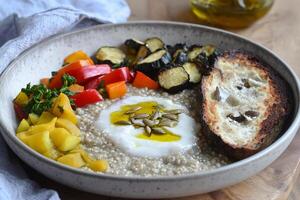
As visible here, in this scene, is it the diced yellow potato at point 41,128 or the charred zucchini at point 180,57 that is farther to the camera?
the charred zucchini at point 180,57

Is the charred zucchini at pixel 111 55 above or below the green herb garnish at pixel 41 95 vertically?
below

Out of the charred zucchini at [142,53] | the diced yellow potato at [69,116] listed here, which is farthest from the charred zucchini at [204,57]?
the diced yellow potato at [69,116]

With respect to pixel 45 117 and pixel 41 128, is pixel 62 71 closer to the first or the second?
pixel 45 117

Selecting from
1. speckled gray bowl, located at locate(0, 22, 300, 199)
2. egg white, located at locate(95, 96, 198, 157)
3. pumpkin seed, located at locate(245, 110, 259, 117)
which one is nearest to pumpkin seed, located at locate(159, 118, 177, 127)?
egg white, located at locate(95, 96, 198, 157)

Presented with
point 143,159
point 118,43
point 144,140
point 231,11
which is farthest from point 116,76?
point 231,11

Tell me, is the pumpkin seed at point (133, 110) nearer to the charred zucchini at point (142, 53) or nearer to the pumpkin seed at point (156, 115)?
the pumpkin seed at point (156, 115)

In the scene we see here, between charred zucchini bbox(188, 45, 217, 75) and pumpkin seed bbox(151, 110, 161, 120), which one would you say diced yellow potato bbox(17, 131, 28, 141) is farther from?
charred zucchini bbox(188, 45, 217, 75)

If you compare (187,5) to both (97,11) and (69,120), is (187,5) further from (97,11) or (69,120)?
(69,120)
